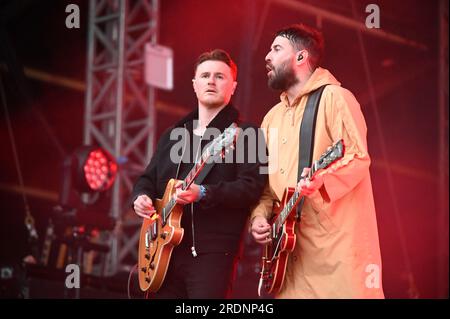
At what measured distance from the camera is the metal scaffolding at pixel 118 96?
7078mm

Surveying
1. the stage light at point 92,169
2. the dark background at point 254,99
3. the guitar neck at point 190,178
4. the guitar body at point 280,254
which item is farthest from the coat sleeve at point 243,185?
the dark background at point 254,99

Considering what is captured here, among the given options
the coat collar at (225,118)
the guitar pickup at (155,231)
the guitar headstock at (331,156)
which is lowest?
the guitar pickup at (155,231)

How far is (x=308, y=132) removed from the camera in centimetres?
343

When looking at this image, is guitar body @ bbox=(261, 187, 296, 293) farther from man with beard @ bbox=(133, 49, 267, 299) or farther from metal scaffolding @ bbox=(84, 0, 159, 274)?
metal scaffolding @ bbox=(84, 0, 159, 274)

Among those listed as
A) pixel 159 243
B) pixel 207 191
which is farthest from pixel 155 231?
pixel 207 191

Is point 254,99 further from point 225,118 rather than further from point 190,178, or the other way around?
point 190,178

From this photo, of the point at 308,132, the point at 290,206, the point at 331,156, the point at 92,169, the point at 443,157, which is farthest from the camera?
the point at 443,157

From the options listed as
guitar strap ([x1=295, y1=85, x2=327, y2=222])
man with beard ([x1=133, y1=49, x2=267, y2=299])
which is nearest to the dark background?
man with beard ([x1=133, y1=49, x2=267, y2=299])

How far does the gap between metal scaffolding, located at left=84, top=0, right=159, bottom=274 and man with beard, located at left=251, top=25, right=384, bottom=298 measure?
141 inches

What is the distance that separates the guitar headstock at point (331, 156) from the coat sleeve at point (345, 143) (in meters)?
0.04

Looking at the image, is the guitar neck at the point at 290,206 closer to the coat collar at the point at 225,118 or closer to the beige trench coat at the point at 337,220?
the beige trench coat at the point at 337,220

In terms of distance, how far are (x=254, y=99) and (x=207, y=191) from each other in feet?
14.4

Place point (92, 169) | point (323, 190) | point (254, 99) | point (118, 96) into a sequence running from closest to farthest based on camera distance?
point (323, 190) < point (92, 169) < point (118, 96) < point (254, 99)

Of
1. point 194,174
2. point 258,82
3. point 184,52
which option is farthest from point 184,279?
point 184,52
